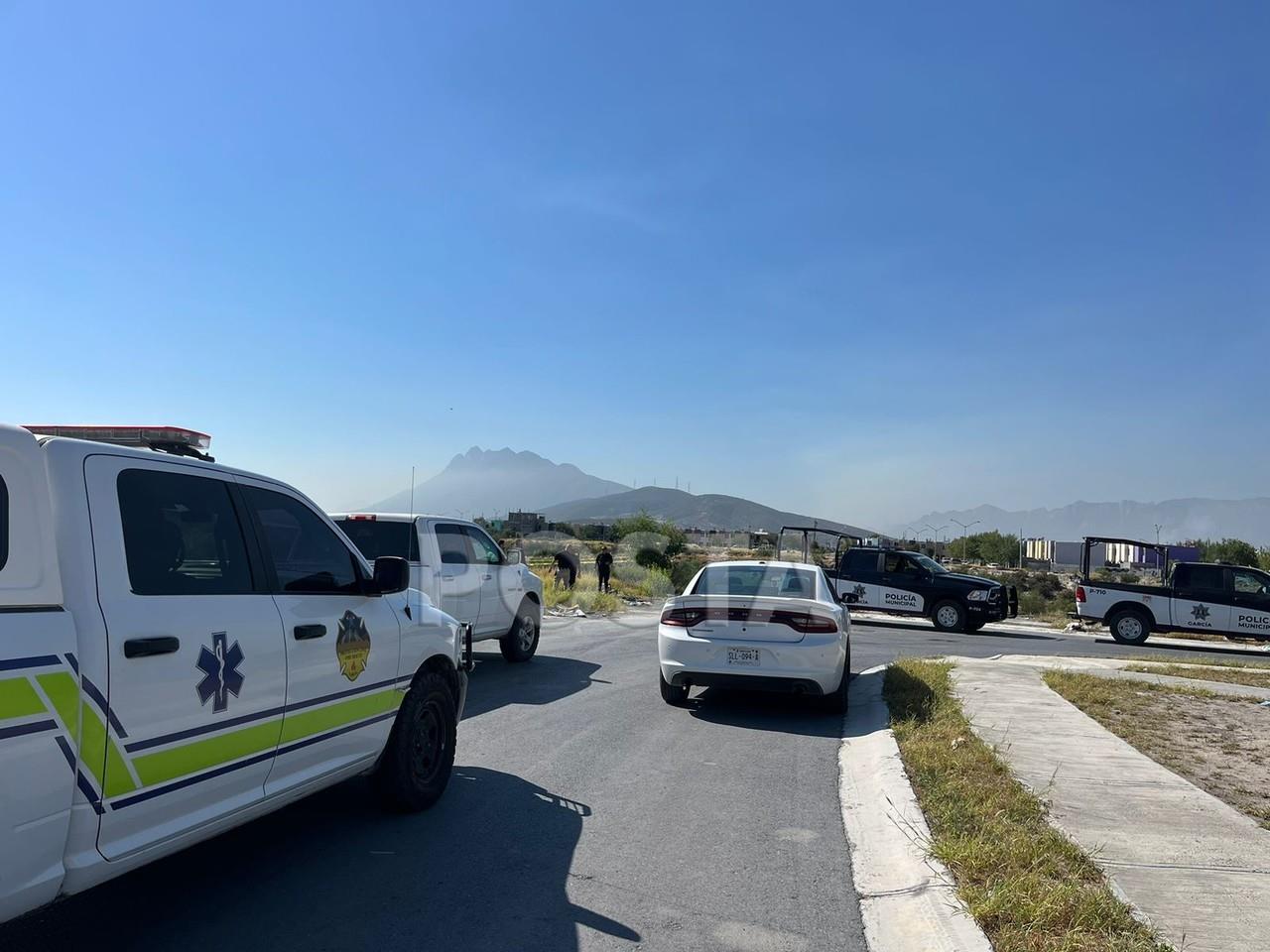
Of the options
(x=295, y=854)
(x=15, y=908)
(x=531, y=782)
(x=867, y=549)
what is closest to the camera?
(x=15, y=908)

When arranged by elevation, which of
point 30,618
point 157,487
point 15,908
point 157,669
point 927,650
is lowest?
point 927,650

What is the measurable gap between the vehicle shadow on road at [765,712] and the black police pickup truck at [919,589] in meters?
11.5

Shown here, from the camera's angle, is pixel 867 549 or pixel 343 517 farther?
pixel 867 549

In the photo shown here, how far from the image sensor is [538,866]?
4.95 m

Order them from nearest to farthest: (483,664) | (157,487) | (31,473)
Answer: (31,473) → (157,487) → (483,664)

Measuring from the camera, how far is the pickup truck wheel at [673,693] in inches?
376

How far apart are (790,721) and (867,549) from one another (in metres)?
14.9

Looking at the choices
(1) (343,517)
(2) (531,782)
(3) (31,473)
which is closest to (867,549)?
(1) (343,517)

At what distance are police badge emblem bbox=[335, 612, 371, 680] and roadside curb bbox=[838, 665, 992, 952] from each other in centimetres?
288

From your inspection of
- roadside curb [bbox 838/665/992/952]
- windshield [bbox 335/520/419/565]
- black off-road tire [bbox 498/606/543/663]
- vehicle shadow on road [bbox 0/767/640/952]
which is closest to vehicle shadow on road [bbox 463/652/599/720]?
black off-road tire [bbox 498/606/543/663]

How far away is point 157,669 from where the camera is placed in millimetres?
3609

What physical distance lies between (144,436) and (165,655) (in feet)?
4.97

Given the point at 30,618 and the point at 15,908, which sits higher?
the point at 30,618

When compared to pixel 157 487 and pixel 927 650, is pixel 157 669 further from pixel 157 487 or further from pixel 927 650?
pixel 927 650
